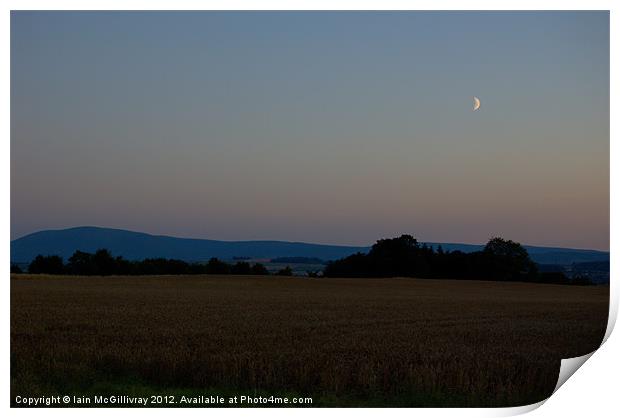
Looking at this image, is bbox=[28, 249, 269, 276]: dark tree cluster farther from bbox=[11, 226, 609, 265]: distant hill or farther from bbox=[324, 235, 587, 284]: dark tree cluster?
bbox=[11, 226, 609, 265]: distant hill

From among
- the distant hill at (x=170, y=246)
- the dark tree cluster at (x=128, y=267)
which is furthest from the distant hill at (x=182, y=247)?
the dark tree cluster at (x=128, y=267)

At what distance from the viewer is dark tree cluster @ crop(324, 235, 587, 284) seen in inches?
674

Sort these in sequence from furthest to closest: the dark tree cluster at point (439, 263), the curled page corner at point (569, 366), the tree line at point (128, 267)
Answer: the tree line at point (128, 267) < the dark tree cluster at point (439, 263) < the curled page corner at point (569, 366)

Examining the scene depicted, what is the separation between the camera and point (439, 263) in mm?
25125

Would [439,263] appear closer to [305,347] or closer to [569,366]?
[305,347]

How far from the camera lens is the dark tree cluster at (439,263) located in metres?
17.1

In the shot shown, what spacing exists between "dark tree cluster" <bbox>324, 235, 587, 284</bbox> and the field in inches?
42.0

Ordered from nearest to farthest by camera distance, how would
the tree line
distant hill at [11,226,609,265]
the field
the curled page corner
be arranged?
the field → the curled page corner → distant hill at [11,226,609,265] → the tree line

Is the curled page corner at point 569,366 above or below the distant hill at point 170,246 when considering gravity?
below

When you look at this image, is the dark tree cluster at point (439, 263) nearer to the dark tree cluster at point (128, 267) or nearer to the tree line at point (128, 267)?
the tree line at point (128, 267)

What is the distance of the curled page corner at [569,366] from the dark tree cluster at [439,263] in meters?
4.63

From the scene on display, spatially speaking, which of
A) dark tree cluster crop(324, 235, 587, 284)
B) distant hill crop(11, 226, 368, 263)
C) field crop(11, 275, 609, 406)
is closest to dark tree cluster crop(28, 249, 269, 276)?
Result: field crop(11, 275, 609, 406)
